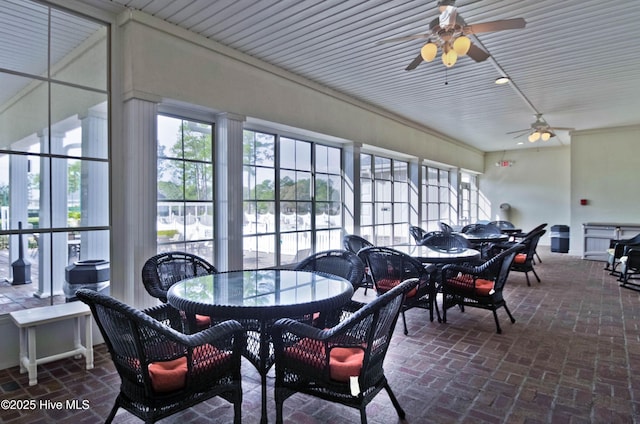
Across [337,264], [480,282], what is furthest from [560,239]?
[337,264]

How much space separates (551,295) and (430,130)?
4725 mm

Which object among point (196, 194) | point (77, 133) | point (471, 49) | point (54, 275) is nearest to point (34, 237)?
point (54, 275)

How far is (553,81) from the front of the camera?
5281 millimetres

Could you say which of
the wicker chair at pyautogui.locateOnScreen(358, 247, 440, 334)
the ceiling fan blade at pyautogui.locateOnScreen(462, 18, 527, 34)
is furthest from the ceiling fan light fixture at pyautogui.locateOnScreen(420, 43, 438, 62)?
the wicker chair at pyautogui.locateOnScreen(358, 247, 440, 334)

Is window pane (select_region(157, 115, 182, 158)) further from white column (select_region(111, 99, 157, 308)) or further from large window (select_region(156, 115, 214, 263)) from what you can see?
white column (select_region(111, 99, 157, 308))

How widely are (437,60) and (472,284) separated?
2.68 m

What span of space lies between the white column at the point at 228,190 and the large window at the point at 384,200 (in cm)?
305

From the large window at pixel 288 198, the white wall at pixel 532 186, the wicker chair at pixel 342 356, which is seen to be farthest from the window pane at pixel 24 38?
the white wall at pixel 532 186

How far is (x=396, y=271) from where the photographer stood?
383cm

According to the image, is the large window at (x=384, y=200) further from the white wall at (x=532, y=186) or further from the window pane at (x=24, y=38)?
the white wall at (x=532, y=186)

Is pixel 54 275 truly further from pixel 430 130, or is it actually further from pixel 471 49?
pixel 430 130

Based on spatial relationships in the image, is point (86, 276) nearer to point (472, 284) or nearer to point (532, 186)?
point (472, 284)

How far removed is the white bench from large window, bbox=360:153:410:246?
15.7 ft

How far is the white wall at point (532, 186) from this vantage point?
1135 centimetres
